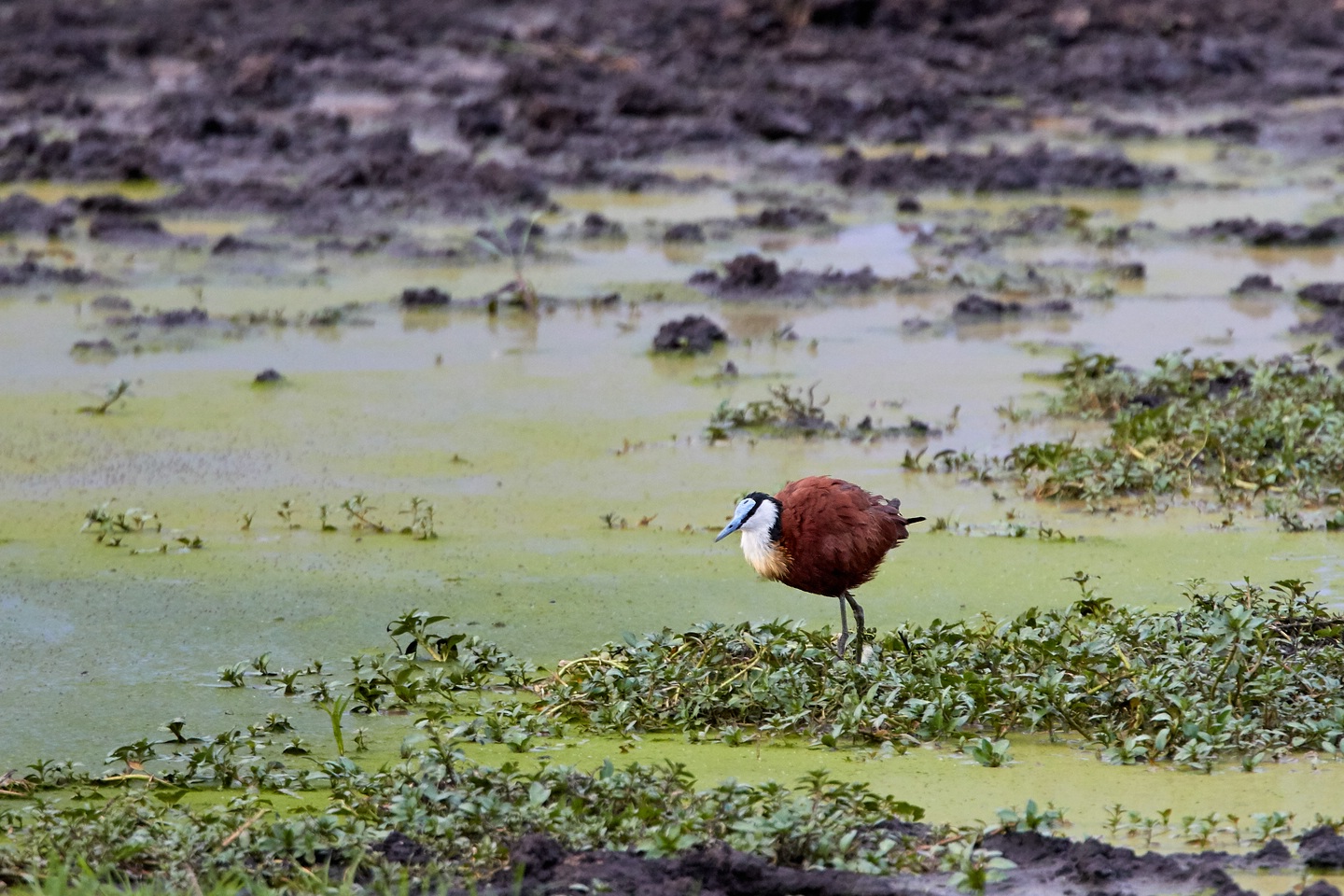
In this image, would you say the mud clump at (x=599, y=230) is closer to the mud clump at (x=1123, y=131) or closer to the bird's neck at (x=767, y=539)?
the mud clump at (x=1123, y=131)

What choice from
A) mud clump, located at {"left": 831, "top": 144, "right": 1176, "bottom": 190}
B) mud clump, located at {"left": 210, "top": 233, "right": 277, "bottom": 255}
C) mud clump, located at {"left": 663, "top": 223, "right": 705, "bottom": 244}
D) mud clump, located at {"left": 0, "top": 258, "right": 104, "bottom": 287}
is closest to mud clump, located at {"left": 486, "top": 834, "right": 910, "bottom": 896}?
mud clump, located at {"left": 0, "top": 258, "right": 104, "bottom": 287}

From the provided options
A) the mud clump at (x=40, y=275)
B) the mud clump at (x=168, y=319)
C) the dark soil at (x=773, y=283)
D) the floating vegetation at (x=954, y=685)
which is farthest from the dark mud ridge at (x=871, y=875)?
the mud clump at (x=40, y=275)

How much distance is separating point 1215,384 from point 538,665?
342 centimetres

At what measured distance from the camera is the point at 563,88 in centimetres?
1495

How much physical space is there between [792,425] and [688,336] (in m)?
1.36

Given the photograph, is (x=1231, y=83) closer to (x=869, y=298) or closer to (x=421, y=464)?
(x=869, y=298)

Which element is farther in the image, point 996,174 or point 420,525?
point 996,174

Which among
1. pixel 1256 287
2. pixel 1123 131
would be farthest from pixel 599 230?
pixel 1123 131

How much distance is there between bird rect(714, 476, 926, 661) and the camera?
4.05 meters

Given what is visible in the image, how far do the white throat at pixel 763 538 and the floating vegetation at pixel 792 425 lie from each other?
7.31 feet

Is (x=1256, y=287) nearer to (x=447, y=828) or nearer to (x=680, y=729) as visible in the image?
(x=680, y=729)

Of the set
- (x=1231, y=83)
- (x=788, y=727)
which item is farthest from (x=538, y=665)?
(x=1231, y=83)

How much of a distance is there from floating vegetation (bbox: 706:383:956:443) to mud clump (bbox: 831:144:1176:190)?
5604 mm

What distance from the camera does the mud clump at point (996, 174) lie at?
11.8m
